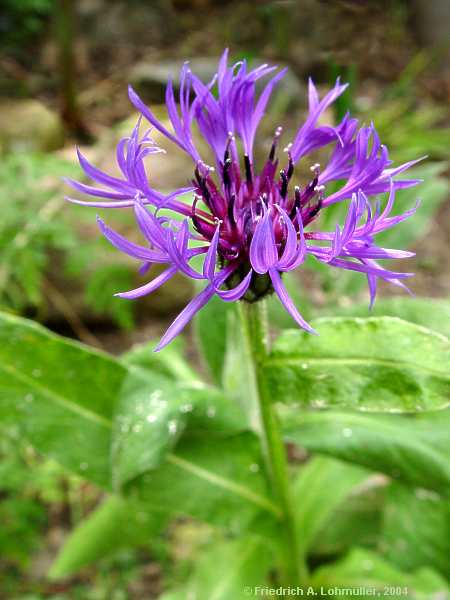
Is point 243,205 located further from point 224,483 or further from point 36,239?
point 36,239

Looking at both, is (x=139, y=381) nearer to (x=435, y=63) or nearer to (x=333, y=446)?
(x=333, y=446)

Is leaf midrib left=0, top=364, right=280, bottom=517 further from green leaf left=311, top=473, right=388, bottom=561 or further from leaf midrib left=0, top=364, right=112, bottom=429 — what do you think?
green leaf left=311, top=473, right=388, bottom=561

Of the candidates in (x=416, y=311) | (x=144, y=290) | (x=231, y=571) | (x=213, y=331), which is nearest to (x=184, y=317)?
(x=144, y=290)

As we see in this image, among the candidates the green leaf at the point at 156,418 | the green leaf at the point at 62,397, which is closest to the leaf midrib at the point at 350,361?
the green leaf at the point at 156,418

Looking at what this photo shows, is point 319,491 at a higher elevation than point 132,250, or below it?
below

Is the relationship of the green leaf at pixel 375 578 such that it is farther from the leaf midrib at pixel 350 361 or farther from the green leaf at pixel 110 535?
the leaf midrib at pixel 350 361

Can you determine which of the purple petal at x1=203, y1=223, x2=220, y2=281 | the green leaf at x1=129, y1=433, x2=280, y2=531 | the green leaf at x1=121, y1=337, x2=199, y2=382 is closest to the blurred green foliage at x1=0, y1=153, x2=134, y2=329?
the green leaf at x1=121, y1=337, x2=199, y2=382

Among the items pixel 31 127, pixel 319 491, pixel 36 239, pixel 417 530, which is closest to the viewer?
pixel 417 530
